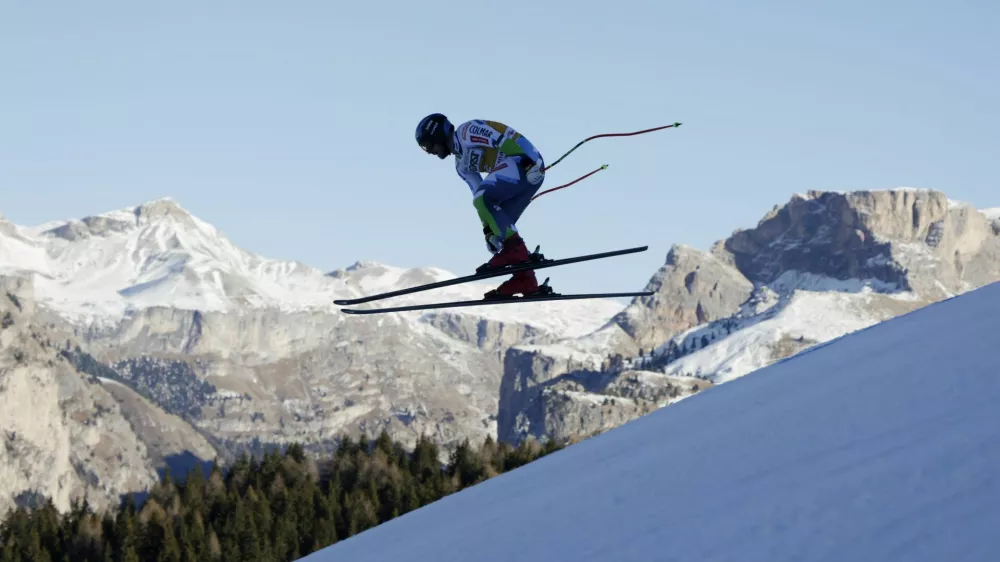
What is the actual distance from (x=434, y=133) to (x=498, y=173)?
3.94ft

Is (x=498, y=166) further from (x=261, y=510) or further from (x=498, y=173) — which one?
(x=261, y=510)

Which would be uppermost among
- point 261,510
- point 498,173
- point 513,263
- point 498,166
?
point 498,166

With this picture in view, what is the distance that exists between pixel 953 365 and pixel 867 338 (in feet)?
19.7

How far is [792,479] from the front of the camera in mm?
10453

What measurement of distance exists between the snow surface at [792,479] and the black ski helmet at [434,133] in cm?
514

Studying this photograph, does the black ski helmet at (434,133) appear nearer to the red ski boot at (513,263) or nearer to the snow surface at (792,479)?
the red ski boot at (513,263)

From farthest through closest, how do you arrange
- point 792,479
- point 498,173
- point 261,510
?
point 261,510
point 498,173
point 792,479

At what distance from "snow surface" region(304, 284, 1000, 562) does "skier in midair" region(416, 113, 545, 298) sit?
3099mm

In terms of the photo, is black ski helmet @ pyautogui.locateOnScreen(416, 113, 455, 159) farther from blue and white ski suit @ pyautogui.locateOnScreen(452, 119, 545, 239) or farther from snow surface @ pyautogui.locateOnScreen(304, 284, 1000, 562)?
snow surface @ pyautogui.locateOnScreen(304, 284, 1000, 562)

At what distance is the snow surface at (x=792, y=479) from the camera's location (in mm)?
8680

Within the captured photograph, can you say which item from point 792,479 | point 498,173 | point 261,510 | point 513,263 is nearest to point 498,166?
point 498,173

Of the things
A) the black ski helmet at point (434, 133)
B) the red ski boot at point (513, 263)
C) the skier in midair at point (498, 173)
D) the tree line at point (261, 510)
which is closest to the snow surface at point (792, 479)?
the red ski boot at point (513, 263)

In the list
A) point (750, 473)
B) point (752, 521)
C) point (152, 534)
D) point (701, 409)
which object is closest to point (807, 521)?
point (752, 521)

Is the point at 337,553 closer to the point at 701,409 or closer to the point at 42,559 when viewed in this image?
the point at 701,409
